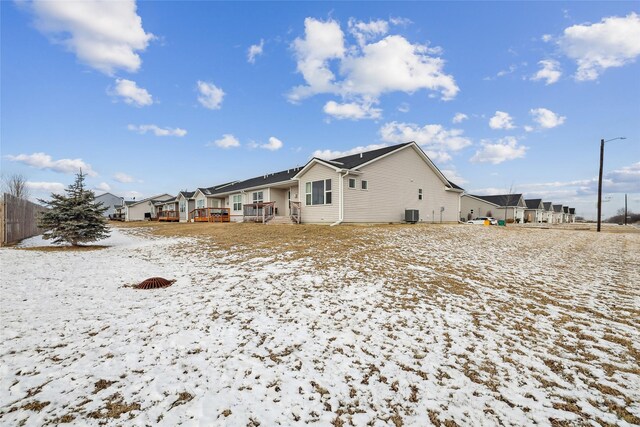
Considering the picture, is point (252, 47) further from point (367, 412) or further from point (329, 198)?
point (367, 412)

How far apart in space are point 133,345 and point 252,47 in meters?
19.6

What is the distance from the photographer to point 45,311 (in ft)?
15.6

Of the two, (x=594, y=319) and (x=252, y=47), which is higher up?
(x=252, y=47)

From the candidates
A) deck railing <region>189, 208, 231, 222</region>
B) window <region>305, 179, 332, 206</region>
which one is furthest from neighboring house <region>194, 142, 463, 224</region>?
deck railing <region>189, 208, 231, 222</region>

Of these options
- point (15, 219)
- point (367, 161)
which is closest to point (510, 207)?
point (367, 161)

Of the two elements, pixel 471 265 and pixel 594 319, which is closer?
pixel 594 319

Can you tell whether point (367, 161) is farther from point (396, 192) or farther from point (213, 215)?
point (213, 215)

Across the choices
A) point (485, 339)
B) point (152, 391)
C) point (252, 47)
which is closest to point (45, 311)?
point (152, 391)

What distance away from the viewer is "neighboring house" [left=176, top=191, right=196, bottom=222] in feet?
127

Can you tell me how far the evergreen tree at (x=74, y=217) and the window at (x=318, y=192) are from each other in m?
11.5

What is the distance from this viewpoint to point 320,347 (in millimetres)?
3773

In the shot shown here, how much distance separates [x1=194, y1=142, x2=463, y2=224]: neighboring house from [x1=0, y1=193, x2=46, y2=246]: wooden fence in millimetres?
13103

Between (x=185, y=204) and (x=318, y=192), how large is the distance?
2804 cm

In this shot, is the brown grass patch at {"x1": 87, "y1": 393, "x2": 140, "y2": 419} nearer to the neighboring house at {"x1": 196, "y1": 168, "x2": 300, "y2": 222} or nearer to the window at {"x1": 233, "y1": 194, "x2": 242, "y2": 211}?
the neighboring house at {"x1": 196, "y1": 168, "x2": 300, "y2": 222}
